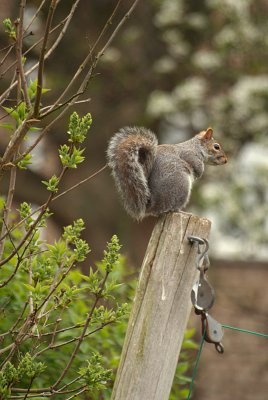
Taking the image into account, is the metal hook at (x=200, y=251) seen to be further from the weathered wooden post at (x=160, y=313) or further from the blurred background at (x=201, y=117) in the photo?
the blurred background at (x=201, y=117)

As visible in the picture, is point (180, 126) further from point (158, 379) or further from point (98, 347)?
point (158, 379)

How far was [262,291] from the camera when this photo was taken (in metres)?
7.55

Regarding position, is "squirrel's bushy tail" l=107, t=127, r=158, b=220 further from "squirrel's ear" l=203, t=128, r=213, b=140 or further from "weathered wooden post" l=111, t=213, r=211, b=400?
"squirrel's ear" l=203, t=128, r=213, b=140

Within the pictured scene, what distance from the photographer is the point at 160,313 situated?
209 centimetres

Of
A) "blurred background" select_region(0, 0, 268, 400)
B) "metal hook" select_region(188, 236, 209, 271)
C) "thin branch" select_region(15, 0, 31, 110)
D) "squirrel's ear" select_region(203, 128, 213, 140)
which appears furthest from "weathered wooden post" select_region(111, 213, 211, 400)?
"blurred background" select_region(0, 0, 268, 400)

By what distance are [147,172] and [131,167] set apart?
0.66 ft

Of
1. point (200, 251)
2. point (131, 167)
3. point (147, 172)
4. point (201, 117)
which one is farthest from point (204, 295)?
point (201, 117)

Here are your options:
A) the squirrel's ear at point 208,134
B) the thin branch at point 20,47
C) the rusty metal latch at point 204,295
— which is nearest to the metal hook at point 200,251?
the rusty metal latch at point 204,295

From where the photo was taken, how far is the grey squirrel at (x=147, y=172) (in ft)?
8.97

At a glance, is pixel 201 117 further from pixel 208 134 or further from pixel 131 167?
pixel 131 167

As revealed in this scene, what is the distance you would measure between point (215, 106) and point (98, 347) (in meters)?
4.68

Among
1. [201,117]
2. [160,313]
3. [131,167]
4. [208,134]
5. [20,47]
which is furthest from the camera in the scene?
[201,117]

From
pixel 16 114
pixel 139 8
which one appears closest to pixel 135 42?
pixel 139 8

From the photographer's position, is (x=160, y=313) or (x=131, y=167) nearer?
(x=160, y=313)
